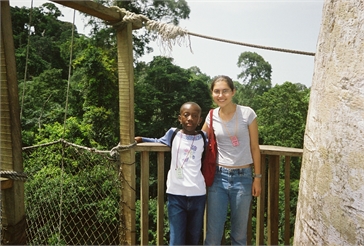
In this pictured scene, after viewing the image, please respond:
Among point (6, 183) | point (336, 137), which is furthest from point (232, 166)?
point (336, 137)

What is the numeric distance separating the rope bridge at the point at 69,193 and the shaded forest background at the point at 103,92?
4.24 m

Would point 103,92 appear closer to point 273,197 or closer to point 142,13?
point 142,13

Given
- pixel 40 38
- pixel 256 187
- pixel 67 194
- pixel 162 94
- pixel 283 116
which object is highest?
pixel 40 38

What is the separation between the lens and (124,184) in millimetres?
1878

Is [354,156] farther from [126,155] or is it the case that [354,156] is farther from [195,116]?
[126,155]

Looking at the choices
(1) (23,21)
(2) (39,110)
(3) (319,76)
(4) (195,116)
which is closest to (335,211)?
(3) (319,76)

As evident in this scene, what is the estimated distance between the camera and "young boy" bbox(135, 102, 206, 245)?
173 cm

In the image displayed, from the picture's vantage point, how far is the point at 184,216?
5.75 ft

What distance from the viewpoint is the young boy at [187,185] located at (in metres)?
1.73

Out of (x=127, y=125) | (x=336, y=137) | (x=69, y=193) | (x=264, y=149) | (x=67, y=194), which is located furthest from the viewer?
(x=67, y=194)

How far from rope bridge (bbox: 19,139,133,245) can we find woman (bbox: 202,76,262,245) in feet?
1.84

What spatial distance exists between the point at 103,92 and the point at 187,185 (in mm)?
13061

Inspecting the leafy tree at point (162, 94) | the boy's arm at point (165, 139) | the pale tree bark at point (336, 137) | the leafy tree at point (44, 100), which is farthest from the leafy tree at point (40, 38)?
the pale tree bark at point (336, 137)

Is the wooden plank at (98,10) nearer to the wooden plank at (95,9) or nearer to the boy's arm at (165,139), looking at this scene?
the wooden plank at (95,9)
